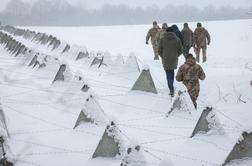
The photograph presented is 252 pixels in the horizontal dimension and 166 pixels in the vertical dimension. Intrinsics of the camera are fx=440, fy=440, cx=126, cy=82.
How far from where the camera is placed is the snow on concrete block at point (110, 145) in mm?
7672

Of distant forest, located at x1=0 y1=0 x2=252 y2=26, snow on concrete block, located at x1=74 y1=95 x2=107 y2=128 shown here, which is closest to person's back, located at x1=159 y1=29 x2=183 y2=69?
snow on concrete block, located at x1=74 y1=95 x2=107 y2=128

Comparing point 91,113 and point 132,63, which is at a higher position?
point 132,63

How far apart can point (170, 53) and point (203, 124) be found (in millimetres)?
3820

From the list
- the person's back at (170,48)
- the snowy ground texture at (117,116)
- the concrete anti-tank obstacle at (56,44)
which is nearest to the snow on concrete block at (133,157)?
the snowy ground texture at (117,116)

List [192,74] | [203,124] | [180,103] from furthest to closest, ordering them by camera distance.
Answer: [192,74], [180,103], [203,124]

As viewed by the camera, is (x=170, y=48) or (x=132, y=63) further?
(x=132, y=63)

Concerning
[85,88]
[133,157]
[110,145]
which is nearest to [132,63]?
[85,88]

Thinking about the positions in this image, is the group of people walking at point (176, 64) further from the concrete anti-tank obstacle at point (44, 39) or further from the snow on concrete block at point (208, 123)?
the concrete anti-tank obstacle at point (44, 39)

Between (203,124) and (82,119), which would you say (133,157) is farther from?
(82,119)

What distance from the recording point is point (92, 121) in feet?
31.3

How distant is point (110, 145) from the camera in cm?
771

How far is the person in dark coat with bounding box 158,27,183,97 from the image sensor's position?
39.3 ft

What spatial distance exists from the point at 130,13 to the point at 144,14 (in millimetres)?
4571

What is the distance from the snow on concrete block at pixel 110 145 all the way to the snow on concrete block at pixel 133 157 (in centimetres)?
102
